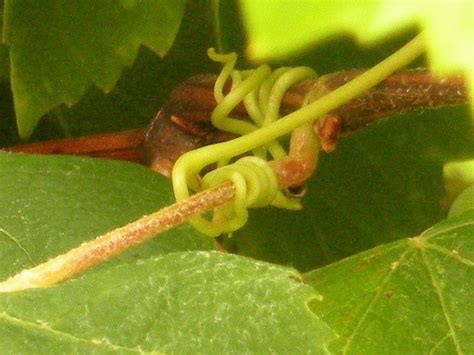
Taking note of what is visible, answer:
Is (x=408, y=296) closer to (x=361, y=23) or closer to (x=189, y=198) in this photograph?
(x=189, y=198)

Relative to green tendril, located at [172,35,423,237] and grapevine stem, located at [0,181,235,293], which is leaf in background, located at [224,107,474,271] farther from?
grapevine stem, located at [0,181,235,293]

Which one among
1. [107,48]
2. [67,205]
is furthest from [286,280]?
[107,48]

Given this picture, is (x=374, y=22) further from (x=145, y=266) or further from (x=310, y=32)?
(x=145, y=266)

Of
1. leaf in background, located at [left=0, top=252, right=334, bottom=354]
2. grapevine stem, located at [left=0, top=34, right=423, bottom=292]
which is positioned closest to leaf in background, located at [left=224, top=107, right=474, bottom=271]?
grapevine stem, located at [left=0, top=34, right=423, bottom=292]

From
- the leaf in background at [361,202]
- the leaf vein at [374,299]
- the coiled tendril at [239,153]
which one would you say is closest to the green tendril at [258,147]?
the coiled tendril at [239,153]

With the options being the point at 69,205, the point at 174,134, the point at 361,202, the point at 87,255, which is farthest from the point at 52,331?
the point at 361,202

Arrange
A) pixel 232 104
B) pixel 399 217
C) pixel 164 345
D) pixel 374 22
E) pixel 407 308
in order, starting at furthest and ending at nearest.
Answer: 1. pixel 399 217
2. pixel 232 104
3. pixel 407 308
4. pixel 164 345
5. pixel 374 22
